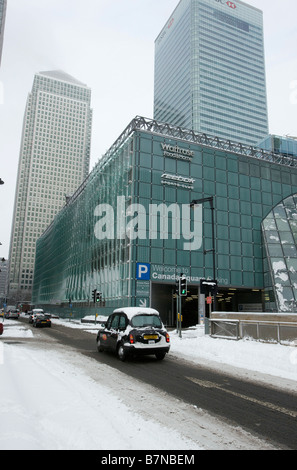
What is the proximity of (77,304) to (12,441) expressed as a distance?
53.3 metres

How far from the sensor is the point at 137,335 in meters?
12.1

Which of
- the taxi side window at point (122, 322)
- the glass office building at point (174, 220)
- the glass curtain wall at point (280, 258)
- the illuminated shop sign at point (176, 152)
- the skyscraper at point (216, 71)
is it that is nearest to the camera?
the taxi side window at point (122, 322)

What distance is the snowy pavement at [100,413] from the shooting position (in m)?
4.50

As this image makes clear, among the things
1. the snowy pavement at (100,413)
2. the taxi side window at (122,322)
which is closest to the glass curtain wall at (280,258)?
the taxi side window at (122,322)

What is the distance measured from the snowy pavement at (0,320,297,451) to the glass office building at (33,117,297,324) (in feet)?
89.2

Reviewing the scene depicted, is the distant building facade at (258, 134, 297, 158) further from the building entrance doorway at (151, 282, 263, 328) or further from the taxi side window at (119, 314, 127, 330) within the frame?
the taxi side window at (119, 314, 127, 330)

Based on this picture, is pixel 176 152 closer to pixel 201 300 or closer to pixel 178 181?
pixel 178 181

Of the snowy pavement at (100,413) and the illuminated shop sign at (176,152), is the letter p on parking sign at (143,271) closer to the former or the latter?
the illuminated shop sign at (176,152)

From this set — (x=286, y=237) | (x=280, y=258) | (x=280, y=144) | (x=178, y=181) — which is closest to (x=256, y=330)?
(x=178, y=181)

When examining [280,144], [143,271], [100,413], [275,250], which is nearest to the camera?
[100,413]

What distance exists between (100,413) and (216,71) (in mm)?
183869

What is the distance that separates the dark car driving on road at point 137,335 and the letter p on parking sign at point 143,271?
76.4 ft

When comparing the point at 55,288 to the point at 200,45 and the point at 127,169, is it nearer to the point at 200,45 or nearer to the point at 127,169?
the point at 127,169

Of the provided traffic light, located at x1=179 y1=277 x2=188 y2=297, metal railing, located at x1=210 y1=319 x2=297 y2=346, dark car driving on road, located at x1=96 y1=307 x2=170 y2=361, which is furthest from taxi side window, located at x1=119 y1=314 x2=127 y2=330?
traffic light, located at x1=179 y1=277 x2=188 y2=297
